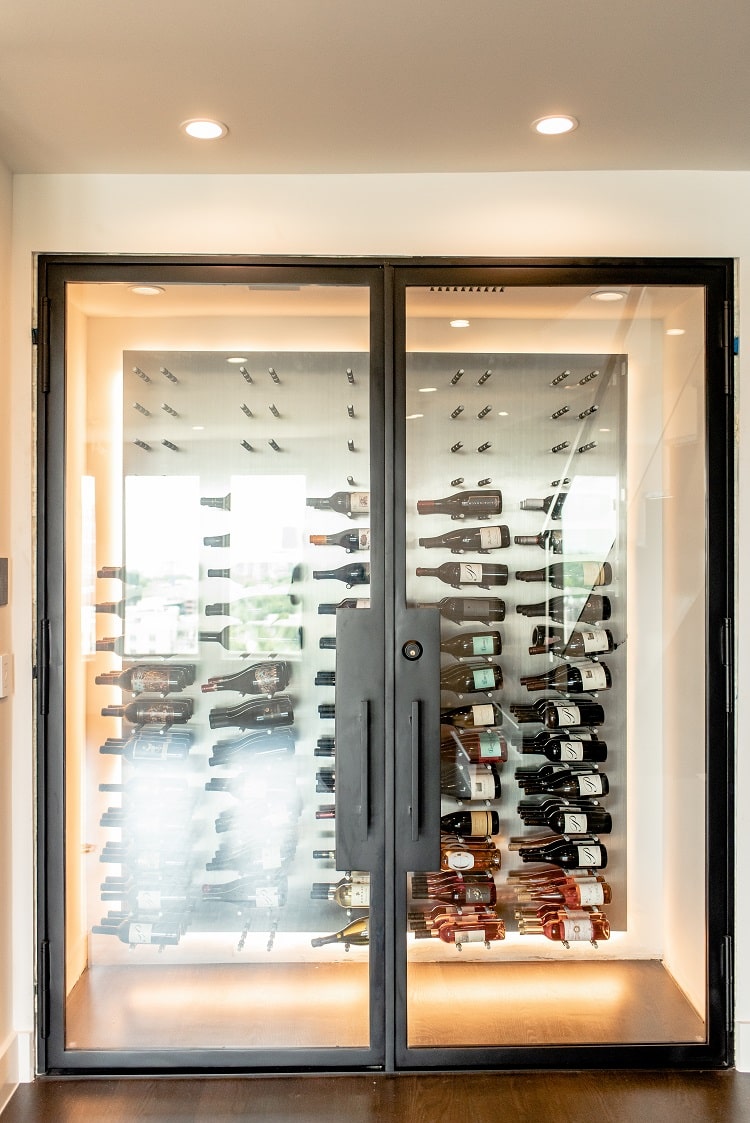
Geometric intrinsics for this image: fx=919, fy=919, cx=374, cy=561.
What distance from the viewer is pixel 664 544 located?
270cm

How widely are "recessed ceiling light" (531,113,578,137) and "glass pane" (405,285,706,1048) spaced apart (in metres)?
0.45

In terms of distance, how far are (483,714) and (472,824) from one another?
325 millimetres

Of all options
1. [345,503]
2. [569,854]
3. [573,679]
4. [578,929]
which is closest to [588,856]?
[569,854]

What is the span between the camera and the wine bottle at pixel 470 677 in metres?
2.67

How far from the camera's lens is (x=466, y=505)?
8.71 feet

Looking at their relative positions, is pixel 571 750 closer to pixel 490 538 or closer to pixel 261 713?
pixel 490 538

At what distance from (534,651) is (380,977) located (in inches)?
40.2

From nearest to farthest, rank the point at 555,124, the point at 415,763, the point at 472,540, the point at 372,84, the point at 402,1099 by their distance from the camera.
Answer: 1. the point at 372,84
2. the point at 555,124
3. the point at 402,1099
4. the point at 415,763
5. the point at 472,540

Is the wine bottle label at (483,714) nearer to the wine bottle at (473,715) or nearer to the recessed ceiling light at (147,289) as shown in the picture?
the wine bottle at (473,715)

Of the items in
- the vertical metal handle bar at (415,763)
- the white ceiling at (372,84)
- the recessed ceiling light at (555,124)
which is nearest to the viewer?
the white ceiling at (372,84)

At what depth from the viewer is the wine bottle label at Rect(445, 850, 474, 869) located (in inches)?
105

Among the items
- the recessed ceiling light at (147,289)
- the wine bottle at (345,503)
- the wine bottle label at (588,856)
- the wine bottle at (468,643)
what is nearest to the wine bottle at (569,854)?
the wine bottle label at (588,856)

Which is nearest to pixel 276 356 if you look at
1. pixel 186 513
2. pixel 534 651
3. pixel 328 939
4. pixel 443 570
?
pixel 186 513

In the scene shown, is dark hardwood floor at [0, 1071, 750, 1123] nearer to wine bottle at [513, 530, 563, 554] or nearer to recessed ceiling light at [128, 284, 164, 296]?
wine bottle at [513, 530, 563, 554]
